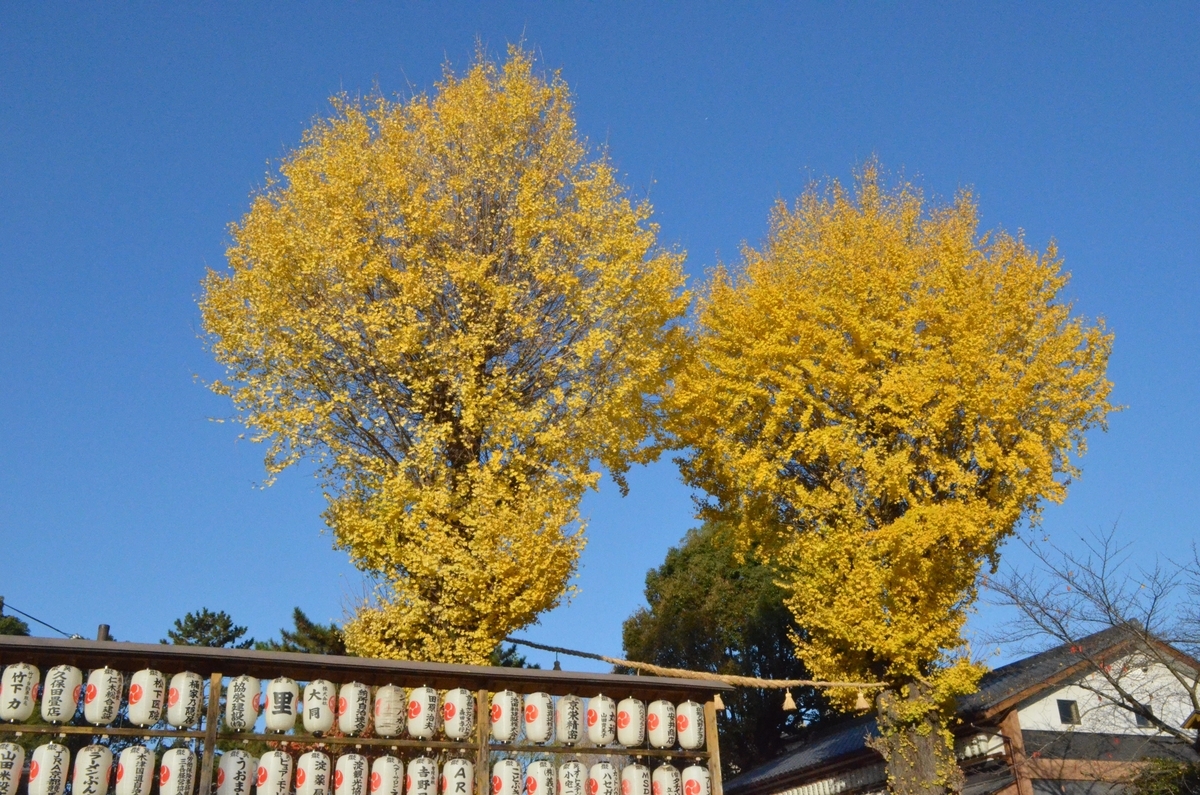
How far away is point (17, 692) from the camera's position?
7605mm

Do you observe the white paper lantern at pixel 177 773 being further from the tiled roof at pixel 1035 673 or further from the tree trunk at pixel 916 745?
the tiled roof at pixel 1035 673

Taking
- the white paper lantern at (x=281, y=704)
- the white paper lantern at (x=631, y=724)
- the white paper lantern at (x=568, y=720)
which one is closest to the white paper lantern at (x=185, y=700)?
the white paper lantern at (x=281, y=704)

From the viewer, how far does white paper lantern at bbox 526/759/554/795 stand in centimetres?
863

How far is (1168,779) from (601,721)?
8817 mm

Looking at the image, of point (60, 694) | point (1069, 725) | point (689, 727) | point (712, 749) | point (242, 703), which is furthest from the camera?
point (1069, 725)

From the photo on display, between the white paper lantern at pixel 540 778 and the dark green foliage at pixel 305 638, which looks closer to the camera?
the white paper lantern at pixel 540 778

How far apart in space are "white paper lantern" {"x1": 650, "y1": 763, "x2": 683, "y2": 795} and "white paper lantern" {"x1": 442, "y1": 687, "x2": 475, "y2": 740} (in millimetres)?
1829

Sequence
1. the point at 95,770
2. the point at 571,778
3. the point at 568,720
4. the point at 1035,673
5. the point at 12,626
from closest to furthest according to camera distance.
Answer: the point at 95,770 → the point at 571,778 → the point at 568,720 → the point at 1035,673 → the point at 12,626

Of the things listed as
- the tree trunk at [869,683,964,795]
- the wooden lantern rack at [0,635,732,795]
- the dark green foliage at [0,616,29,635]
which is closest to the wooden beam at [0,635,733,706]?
the wooden lantern rack at [0,635,732,795]

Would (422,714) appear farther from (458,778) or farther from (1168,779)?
(1168,779)

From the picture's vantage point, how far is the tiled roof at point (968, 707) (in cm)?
1498

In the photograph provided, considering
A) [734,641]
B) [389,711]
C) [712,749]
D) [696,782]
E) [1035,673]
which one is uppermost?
[734,641]

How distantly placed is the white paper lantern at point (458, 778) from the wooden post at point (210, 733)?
6.35 ft

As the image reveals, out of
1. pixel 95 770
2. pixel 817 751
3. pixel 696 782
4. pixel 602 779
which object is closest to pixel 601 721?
pixel 602 779
